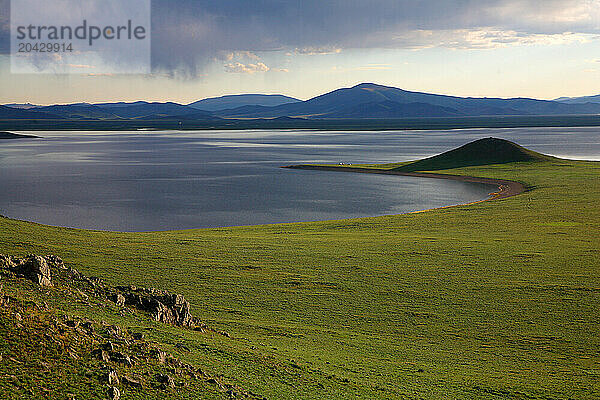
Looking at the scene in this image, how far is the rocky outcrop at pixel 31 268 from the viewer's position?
15827 mm

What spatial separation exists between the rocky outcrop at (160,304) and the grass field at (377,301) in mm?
890

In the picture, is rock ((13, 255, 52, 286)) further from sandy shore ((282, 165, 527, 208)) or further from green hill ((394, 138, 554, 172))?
green hill ((394, 138, 554, 172))

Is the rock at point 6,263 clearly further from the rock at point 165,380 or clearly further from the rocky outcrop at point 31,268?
the rock at point 165,380

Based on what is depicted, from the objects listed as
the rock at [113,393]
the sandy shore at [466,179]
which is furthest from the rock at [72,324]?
the sandy shore at [466,179]

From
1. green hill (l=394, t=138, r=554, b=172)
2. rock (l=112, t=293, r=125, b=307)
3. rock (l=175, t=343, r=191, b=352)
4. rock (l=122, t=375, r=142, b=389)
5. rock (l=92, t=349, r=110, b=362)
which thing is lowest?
rock (l=175, t=343, r=191, b=352)

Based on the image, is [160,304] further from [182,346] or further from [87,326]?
[87,326]

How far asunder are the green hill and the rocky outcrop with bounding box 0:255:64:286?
87237 millimetres

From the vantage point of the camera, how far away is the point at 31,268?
16.1m

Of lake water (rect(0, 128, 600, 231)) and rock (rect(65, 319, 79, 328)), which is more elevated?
rock (rect(65, 319, 79, 328))

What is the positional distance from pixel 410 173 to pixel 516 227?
5295 cm

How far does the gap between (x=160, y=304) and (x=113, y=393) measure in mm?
6685

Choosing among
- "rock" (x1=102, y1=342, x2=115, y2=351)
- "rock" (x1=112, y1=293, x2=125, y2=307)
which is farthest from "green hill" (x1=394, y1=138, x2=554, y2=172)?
"rock" (x1=102, y1=342, x2=115, y2=351)

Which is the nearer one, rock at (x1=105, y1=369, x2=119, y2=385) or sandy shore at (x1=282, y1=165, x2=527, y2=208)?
rock at (x1=105, y1=369, x2=119, y2=385)

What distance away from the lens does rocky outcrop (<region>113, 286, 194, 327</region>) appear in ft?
56.3
